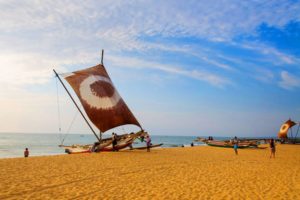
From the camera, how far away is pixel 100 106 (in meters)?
29.5

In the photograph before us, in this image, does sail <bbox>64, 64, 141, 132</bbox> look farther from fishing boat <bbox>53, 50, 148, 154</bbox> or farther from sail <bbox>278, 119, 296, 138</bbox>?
sail <bbox>278, 119, 296, 138</bbox>

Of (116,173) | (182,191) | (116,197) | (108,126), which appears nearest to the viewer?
(116,197)

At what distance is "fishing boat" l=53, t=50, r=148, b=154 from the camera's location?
29250mm

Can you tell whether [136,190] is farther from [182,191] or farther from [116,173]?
[116,173]

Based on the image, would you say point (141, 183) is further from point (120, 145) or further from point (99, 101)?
point (99, 101)

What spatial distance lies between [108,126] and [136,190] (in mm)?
18506

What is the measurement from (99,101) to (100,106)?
0.59m

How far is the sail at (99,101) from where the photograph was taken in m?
29.2

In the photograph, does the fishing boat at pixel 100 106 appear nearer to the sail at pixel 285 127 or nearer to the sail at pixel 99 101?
the sail at pixel 99 101

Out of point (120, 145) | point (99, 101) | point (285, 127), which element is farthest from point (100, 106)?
point (285, 127)

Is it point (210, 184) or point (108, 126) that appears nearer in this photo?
point (210, 184)

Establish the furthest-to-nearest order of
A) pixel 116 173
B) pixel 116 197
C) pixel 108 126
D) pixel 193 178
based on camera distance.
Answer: pixel 108 126 → pixel 116 173 → pixel 193 178 → pixel 116 197

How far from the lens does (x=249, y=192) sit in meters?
11.6

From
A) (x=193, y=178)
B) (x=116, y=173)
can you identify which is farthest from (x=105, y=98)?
(x=193, y=178)
